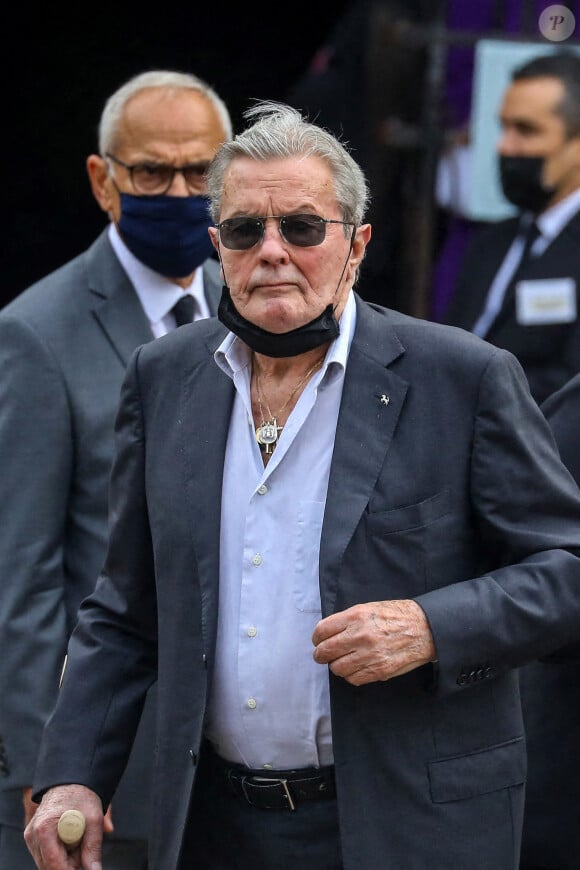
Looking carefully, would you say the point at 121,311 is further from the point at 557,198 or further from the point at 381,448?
the point at 557,198

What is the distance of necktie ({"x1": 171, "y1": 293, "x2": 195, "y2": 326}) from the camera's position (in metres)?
3.80

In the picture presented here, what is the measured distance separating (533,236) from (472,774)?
3514 millimetres

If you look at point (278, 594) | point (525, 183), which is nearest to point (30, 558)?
point (278, 594)

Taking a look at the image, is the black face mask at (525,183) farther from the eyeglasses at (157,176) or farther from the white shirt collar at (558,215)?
the eyeglasses at (157,176)

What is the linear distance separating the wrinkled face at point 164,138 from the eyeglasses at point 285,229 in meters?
1.07

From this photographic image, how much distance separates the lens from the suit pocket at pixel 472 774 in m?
2.56

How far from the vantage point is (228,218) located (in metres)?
2.74

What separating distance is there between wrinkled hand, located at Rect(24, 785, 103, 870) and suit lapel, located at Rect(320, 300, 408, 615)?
66cm

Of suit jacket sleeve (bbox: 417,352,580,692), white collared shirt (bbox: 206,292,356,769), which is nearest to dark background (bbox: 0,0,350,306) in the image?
white collared shirt (bbox: 206,292,356,769)

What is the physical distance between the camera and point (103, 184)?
12.9 ft

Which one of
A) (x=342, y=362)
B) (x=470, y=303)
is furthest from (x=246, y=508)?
(x=470, y=303)

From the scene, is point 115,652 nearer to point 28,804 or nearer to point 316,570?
point 316,570

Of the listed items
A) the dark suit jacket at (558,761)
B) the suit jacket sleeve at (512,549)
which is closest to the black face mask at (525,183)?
the dark suit jacket at (558,761)

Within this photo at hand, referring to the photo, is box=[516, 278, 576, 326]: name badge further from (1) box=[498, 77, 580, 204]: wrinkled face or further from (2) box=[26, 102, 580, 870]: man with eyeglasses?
(2) box=[26, 102, 580, 870]: man with eyeglasses
